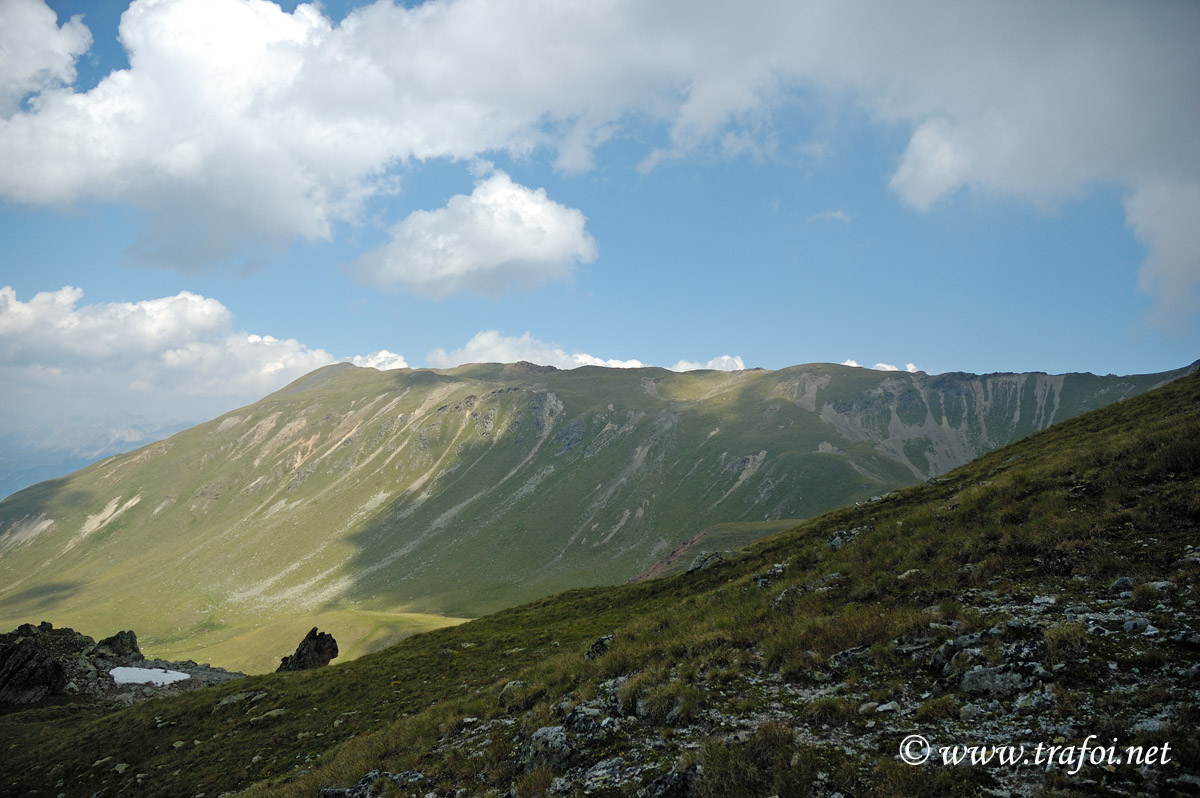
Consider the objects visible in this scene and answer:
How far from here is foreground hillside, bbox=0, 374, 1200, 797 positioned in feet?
30.7

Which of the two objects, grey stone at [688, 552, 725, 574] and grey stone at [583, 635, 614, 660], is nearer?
grey stone at [583, 635, 614, 660]

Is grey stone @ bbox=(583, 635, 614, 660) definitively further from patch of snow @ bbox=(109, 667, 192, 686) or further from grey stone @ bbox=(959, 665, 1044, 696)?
patch of snow @ bbox=(109, 667, 192, 686)

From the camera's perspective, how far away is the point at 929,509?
25.5 meters

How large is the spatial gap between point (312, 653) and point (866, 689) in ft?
192

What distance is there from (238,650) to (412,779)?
121471mm

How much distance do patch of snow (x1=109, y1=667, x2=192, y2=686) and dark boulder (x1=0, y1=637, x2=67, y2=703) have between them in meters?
4.81

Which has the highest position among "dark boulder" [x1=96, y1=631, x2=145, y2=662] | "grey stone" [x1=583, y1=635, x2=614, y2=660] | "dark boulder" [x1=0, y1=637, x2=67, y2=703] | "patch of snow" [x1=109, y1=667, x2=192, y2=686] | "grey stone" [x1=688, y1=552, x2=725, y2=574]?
"grey stone" [x1=583, y1=635, x2=614, y2=660]

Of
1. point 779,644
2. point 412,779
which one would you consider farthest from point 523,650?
point 779,644

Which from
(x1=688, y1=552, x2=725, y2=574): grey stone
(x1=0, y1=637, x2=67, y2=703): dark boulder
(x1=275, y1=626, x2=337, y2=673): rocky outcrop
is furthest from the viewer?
(x1=275, y1=626, x2=337, y2=673): rocky outcrop

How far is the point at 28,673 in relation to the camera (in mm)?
50500

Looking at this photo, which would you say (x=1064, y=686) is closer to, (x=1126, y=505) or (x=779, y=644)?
(x=779, y=644)

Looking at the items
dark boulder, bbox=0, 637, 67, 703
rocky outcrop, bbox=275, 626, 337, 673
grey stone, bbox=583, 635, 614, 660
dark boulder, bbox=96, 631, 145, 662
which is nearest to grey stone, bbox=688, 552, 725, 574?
grey stone, bbox=583, 635, 614, 660

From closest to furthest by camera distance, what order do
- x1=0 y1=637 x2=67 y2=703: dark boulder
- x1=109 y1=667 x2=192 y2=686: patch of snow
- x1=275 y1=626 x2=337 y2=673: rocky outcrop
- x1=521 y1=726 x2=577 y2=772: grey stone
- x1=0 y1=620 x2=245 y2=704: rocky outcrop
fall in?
x1=521 y1=726 x2=577 y2=772: grey stone < x1=0 y1=637 x2=67 y2=703: dark boulder < x1=0 y1=620 x2=245 y2=704: rocky outcrop < x1=275 y1=626 x2=337 y2=673: rocky outcrop < x1=109 y1=667 x2=192 y2=686: patch of snow

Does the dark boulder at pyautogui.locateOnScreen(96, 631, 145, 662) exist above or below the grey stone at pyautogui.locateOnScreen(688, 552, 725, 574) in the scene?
below
